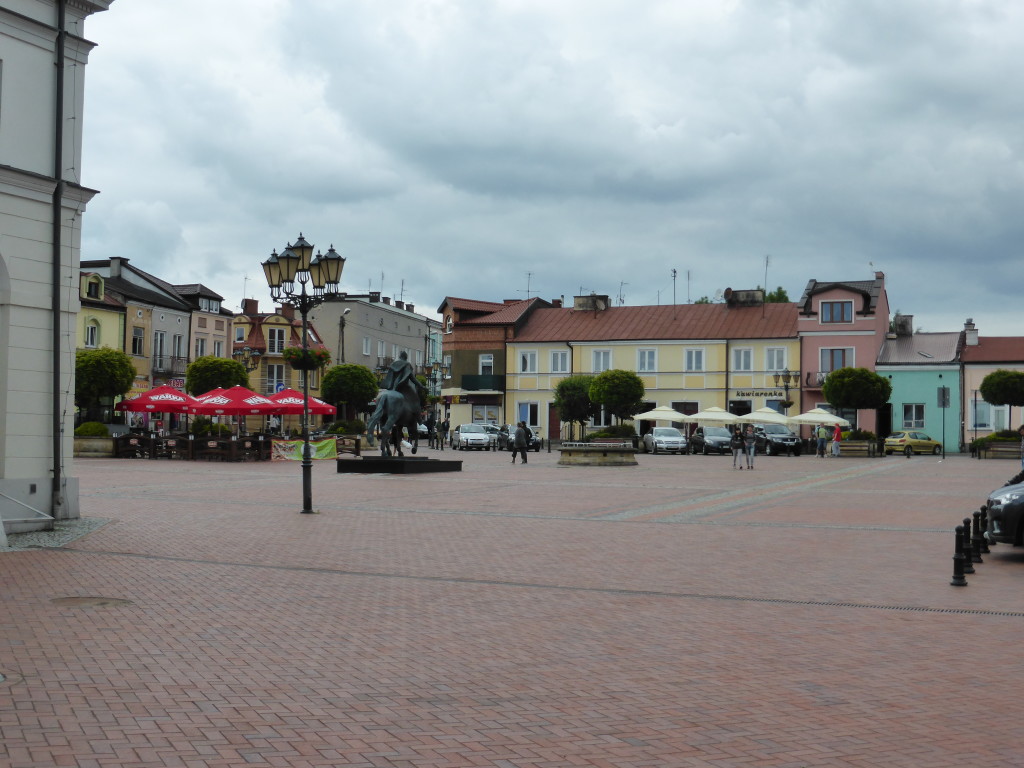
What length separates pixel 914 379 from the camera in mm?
62219

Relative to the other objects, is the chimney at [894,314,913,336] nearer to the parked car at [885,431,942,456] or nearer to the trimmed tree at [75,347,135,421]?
the parked car at [885,431,942,456]

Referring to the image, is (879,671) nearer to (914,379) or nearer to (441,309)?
(914,379)

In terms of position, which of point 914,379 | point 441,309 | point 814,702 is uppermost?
point 441,309

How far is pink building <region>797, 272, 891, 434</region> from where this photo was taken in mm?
63188

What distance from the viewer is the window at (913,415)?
62125 millimetres

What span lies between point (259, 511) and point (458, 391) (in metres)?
54.7

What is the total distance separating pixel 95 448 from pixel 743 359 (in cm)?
3966

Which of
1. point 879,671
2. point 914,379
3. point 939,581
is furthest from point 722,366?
point 879,671

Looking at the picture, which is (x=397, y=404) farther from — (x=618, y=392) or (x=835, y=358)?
(x=835, y=358)

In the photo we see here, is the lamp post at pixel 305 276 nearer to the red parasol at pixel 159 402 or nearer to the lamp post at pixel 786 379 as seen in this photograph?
the red parasol at pixel 159 402

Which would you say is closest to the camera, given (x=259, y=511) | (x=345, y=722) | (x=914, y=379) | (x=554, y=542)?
(x=345, y=722)

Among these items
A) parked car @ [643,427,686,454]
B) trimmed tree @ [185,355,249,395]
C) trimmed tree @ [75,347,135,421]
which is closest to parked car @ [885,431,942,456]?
parked car @ [643,427,686,454]

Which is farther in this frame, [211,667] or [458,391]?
[458,391]

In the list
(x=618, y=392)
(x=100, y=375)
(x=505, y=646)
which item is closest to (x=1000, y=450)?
(x=618, y=392)
